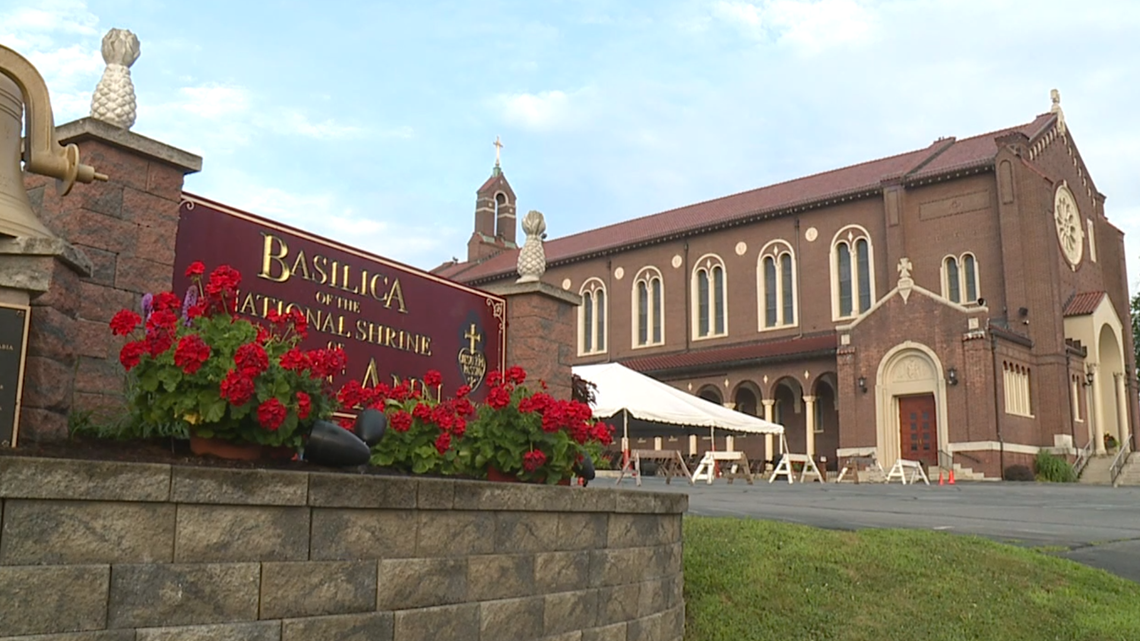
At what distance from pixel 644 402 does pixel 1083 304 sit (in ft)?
92.2

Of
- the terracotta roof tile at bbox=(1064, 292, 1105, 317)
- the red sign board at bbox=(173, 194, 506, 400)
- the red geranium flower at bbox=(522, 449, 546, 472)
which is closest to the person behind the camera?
the red geranium flower at bbox=(522, 449, 546, 472)

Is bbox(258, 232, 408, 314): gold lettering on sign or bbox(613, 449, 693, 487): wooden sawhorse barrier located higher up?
bbox(258, 232, 408, 314): gold lettering on sign

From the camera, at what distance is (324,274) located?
736 centimetres

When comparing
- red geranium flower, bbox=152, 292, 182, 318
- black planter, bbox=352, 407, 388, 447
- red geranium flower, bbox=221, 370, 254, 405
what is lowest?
black planter, bbox=352, 407, 388, 447

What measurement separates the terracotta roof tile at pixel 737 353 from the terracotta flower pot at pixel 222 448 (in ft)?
112

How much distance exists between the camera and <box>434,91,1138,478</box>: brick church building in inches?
1296

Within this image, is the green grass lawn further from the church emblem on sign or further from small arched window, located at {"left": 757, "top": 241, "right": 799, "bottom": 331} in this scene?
small arched window, located at {"left": 757, "top": 241, "right": 799, "bottom": 331}

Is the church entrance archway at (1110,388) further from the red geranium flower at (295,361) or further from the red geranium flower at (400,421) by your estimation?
the red geranium flower at (295,361)

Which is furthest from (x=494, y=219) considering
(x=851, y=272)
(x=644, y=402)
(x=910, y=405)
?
(x=644, y=402)

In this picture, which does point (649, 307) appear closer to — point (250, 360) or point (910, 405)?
point (910, 405)

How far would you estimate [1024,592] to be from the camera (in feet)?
25.8

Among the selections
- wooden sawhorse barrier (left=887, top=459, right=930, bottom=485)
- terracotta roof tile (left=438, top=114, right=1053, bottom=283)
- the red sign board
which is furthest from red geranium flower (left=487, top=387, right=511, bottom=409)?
terracotta roof tile (left=438, top=114, right=1053, bottom=283)

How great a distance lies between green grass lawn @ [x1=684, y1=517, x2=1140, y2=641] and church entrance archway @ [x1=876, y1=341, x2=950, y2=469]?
24731 millimetres

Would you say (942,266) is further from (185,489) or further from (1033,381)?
(185,489)
